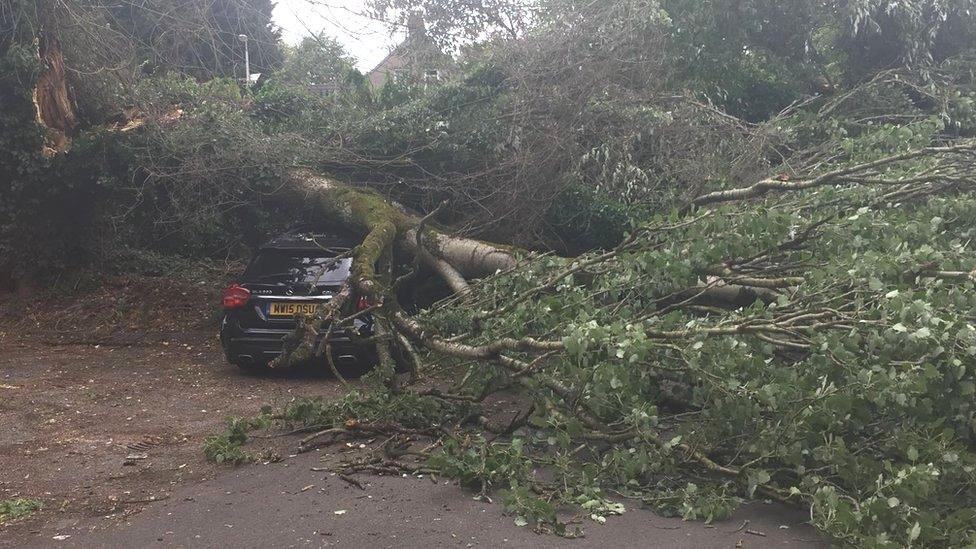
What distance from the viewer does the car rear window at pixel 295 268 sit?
871 centimetres

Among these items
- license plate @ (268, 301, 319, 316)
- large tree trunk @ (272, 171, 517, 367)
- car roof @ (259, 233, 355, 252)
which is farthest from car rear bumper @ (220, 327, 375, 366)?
car roof @ (259, 233, 355, 252)

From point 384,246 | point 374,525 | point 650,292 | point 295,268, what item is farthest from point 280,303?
point 374,525

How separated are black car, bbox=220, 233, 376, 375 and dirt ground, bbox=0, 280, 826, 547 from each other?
367mm

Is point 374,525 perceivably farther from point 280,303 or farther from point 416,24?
point 416,24

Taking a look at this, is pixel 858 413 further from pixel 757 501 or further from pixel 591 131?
pixel 591 131

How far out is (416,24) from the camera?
1412cm

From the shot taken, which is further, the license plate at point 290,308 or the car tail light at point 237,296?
the car tail light at point 237,296

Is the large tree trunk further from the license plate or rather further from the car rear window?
the license plate

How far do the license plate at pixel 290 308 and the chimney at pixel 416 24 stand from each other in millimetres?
6994

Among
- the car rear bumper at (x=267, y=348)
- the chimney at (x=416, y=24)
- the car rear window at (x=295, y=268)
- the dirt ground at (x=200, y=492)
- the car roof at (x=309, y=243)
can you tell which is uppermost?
the chimney at (x=416, y=24)

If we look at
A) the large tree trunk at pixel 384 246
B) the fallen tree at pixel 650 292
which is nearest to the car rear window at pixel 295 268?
the large tree trunk at pixel 384 246

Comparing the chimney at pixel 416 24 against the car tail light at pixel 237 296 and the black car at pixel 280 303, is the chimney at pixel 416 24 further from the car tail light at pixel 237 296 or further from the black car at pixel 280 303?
the car tail light at pixel 237 296

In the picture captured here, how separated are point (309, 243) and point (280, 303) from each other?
2.71 feet

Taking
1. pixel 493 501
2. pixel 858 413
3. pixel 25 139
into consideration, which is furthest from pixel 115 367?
pixel 858 413
